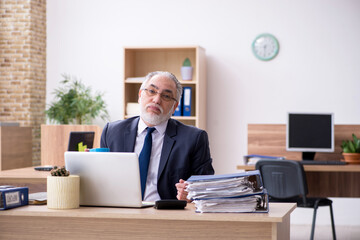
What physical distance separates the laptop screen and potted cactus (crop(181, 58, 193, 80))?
184 cm

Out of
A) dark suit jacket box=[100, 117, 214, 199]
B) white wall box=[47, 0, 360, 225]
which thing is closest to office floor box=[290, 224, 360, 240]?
white wall box=[47, 0, 360, 225]

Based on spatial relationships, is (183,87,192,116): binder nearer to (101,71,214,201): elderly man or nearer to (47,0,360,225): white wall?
(47,0,360,225): white wall

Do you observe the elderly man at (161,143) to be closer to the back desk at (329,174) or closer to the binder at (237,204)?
the binder at (237,204)

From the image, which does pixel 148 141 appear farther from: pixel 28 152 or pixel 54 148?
pixel 28 152

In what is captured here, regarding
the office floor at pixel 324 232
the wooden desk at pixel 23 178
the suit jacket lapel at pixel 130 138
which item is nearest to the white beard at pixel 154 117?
the suit jacket lapel at pixel 130 138

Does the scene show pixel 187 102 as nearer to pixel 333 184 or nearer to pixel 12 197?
pixel 333 184

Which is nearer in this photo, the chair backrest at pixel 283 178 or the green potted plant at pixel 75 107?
the chair backrest at pixel 283 178

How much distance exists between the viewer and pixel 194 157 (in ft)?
9.85

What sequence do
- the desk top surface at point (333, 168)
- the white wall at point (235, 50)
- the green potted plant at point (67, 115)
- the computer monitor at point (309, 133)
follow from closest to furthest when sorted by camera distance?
1. the desk top surface at point (333, 168)
2. the computer monitor at point (309, 133)
3. the green potted plant at point (67, 115)
4. the white wall at point (235, 50)

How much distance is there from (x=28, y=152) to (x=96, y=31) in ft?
5.36

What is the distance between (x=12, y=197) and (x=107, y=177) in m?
0.39

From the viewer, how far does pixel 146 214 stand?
2100 mm

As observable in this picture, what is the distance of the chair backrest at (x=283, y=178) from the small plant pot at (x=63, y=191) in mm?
2909

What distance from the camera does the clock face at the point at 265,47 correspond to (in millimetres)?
6234
